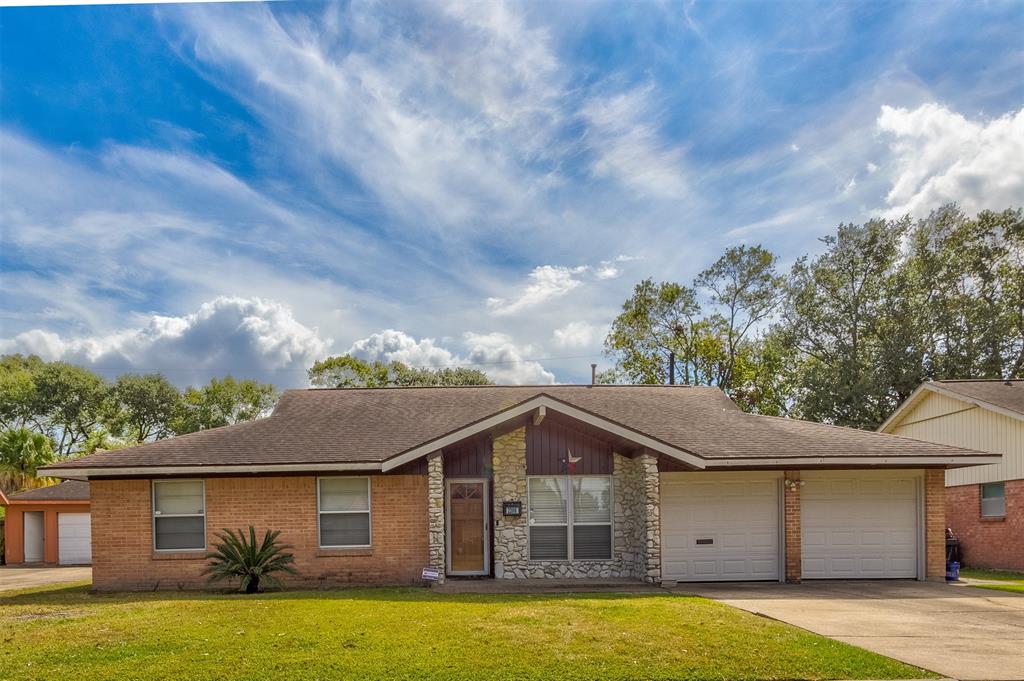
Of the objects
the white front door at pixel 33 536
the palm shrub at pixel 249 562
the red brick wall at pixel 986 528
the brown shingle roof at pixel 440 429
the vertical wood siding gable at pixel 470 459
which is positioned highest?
the brown shingle roof at pixel 440 429

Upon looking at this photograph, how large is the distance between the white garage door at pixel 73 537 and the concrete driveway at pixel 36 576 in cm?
169

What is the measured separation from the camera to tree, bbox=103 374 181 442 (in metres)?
50.8

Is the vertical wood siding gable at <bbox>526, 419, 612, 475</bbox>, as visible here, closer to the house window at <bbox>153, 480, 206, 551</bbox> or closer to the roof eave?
the roof eave

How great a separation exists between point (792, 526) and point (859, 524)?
61.9 inches

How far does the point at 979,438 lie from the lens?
66.5 ft

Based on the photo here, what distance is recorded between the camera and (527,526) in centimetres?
1510

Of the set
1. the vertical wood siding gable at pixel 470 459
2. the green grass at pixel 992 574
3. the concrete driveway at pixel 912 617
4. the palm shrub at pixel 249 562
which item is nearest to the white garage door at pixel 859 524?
the concrete driveway at pixel 912 617

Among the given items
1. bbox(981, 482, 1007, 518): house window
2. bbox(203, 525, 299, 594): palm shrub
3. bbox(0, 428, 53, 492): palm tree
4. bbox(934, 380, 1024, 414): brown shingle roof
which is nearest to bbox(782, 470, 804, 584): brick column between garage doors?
bbox(934, 380, 1024, 414): brown shingle roof

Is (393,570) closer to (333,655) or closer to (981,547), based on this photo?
(333,655)

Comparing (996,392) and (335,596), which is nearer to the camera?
(335,596)

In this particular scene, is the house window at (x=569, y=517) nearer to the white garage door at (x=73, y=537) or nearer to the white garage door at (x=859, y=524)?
the white garage door at (x=859, y=524)

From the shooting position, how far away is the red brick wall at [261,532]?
1435cm

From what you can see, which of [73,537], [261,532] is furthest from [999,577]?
[73,537]

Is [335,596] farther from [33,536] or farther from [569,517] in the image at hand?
[33,536]
